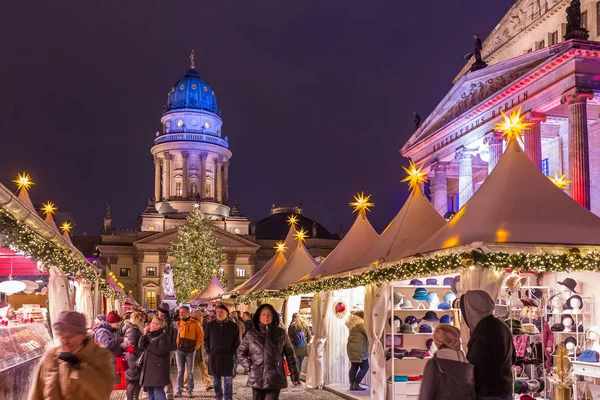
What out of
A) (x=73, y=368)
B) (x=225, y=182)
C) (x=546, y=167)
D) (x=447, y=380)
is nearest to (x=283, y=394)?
(x=447, y=380)

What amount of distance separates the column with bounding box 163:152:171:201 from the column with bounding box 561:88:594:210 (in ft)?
222

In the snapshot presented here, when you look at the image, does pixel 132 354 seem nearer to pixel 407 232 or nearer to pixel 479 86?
pixel 407 232

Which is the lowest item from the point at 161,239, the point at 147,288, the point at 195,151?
the point at 147,288

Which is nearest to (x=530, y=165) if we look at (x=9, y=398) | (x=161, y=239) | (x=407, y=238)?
(x=407, y=238)

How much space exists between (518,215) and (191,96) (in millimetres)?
82993

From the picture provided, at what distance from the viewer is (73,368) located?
5.20m

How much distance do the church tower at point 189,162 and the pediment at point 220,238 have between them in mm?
3268

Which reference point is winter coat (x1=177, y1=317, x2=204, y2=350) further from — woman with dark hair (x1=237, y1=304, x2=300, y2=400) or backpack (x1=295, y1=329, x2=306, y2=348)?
woman with dark hair (x1=237, y1=304, x2=300, y2=400)

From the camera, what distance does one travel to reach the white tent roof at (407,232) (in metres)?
13.6

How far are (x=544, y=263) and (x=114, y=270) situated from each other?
263 ft

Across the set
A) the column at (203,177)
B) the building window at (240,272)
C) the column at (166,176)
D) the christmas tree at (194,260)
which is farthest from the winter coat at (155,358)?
the column at (166,176)

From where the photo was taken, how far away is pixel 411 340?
49.7 ft

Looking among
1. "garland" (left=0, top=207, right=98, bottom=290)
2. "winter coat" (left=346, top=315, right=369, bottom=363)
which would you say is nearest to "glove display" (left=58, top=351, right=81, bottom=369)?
"garland" (left=0, top=207, right=98, bottom=290)

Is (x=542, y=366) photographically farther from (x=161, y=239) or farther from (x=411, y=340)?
(x=161, y=239)
